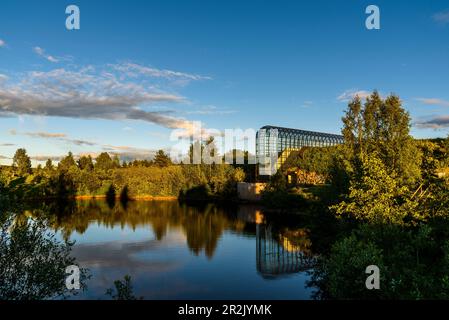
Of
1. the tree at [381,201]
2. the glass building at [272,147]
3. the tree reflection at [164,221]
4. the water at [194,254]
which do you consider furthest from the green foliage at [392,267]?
the glass building at [272,147]

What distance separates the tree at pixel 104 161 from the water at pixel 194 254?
8301cm

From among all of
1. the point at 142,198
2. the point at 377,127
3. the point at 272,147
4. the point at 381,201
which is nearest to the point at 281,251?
the point at 381,201

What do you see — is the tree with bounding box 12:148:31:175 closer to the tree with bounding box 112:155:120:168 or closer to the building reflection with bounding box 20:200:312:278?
the tree with bounding box 112:155:120:168

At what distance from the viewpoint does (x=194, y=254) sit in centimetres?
4412

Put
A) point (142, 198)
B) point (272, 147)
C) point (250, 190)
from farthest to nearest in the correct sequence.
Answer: point (142, 198)
point (272, 147)
point (250, 190)

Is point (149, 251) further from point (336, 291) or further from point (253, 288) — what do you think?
point (336, 291)

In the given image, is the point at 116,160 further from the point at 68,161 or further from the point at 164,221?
the point at 164,221

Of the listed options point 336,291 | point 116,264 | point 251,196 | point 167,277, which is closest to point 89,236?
point 116,264

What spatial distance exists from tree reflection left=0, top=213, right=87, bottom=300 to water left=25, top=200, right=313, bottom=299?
3939 mm

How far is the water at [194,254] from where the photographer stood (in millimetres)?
31438

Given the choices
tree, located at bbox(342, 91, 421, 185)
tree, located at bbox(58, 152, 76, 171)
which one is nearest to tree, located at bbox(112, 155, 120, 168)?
tree, located at bbox(58, 152, 76, 171)

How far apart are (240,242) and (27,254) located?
3522 cm

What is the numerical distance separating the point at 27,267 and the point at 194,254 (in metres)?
26.8
